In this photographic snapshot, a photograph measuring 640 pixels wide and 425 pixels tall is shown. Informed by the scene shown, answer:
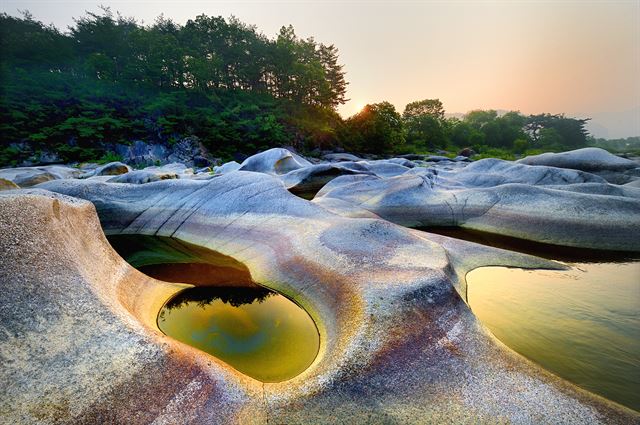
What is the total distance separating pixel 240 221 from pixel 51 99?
35666 millimetres

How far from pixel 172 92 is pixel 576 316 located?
40.8 m

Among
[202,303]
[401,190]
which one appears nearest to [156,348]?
[202,303]

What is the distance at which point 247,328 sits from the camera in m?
4.16

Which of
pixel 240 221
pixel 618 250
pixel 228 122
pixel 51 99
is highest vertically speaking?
pixel 51 99

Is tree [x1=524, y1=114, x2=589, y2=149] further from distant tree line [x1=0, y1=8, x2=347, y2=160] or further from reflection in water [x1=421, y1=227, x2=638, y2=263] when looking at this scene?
reflection in water [x1=421, y1=227, x2=638, y2=263]

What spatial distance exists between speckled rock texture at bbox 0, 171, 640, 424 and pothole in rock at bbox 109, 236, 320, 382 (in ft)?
0.88

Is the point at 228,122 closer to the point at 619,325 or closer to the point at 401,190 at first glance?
the point at 401,190

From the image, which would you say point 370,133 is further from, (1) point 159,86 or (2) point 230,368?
(2) point 230,368

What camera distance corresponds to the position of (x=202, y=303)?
4812 millimetres

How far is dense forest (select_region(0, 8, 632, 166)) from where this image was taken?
29.2 meters

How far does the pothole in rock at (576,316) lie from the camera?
Result: 3184 millimetres

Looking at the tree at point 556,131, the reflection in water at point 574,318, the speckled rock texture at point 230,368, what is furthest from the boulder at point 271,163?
the tree at point 556,131

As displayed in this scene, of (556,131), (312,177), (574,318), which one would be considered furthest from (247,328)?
(556,131)

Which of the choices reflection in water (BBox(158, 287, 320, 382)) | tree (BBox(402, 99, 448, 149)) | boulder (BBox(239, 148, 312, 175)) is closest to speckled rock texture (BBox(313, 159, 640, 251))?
reflection in water (BBox(158, 287, 320, 382))
